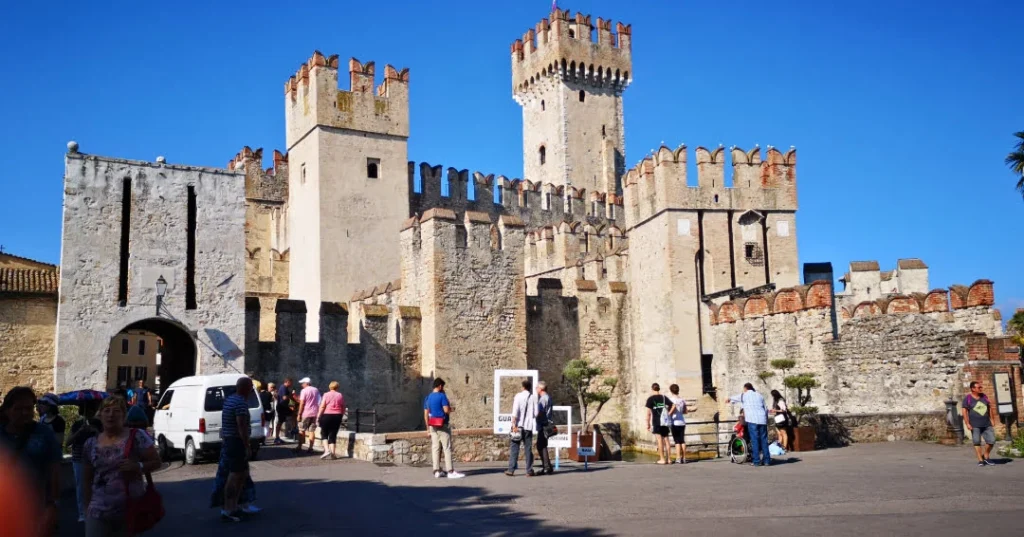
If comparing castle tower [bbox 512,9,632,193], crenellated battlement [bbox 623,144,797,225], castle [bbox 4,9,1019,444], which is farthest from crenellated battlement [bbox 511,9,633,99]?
crenellated battlement [bbox 623,144,797,225]

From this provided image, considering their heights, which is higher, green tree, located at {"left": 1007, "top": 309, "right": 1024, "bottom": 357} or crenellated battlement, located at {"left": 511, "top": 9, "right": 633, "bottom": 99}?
crenellated battlement, located at {"left": 511, "top": 9, "right": 633, "bottom": 99}

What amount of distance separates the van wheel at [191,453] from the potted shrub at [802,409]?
11.8 meters

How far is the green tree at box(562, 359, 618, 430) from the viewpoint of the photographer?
86.2 feet

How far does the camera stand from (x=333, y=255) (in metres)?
29.5

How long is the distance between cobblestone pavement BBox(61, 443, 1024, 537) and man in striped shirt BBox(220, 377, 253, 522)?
0.86ft

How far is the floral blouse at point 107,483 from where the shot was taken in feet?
23.3

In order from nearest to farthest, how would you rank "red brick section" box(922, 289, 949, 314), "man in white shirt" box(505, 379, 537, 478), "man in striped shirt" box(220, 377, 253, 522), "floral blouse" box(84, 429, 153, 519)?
"floral blouse" box(84, 429, 153, 519) < "man in striped shirt" box(220, 377, 253, 522) < "man in white shirt" box(505, 379, 537, 478) < "red brick section" box(922, 289, 949, 314)

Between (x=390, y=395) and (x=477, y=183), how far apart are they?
1569cm

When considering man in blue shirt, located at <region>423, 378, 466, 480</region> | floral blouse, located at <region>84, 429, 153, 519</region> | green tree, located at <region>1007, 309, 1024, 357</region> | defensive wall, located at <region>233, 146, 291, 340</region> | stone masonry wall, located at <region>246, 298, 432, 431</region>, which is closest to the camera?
floral blouse, located at <region>84, 429, 153, 519</region>

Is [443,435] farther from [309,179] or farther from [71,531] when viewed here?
[309,179]

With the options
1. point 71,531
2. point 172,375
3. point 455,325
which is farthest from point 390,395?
point 71,531

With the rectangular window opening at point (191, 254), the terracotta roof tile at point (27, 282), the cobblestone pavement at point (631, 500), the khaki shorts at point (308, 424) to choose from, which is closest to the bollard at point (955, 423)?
the cobblestone pavement at point (631, 500)

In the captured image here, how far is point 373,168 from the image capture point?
30.7m

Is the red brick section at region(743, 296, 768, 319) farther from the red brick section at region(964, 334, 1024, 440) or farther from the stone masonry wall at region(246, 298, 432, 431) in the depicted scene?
the stone masonry wall at region(246, 298, 432, 431)
